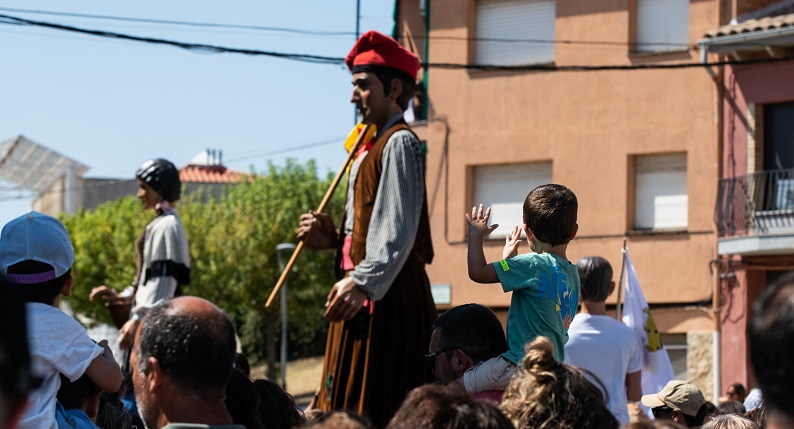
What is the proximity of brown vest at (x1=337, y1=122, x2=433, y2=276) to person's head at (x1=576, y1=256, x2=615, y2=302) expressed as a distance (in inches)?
46.8

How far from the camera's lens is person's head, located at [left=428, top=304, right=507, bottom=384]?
4953mm

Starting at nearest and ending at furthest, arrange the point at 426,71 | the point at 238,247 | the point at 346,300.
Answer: the point at 346,300 < the point at 426,71 < the point at 238,247

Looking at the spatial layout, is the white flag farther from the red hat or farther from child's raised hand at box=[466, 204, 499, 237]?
child's raised hand at box=[466, 204, 499, 237]

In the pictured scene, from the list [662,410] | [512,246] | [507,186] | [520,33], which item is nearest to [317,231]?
[512,246]

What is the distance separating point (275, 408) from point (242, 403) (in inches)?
15.1

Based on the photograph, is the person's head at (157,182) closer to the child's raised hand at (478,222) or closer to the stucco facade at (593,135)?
the child's raised hand at (478,222)

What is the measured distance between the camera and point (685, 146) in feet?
84.5

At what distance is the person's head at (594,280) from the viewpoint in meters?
7.24

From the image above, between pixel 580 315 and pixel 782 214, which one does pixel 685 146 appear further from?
pixel 580 315

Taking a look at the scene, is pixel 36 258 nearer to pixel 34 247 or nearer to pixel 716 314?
pixel 34 247

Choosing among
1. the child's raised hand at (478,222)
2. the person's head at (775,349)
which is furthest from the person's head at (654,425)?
the child's raised hand at (478,222)

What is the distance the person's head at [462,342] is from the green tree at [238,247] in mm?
39786

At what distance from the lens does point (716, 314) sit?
1005 inches

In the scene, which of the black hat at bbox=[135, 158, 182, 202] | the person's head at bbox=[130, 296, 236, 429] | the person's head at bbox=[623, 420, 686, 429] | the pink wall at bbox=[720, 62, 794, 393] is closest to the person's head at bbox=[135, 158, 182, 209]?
the black hat at bbox=[135, 158, 182, 202]
